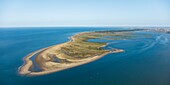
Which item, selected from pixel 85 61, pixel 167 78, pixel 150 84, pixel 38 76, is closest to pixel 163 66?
pixel 167 78

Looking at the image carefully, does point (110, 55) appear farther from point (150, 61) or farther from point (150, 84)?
point (150, 84)

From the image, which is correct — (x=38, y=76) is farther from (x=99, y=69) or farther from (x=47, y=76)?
(x=99, y=69)

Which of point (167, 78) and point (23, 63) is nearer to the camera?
point (167, 78)

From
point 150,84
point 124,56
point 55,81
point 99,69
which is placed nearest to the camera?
point 150,84

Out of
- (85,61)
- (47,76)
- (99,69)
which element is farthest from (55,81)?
(85,61)

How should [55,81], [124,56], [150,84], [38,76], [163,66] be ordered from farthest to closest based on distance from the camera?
1. [124,56]
2. [163,66]
3. [38,76]
4. [55,81]
5. [150,84]

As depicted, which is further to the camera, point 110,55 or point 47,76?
point 110,55

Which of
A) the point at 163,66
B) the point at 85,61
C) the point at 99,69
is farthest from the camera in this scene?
the point at 85,61

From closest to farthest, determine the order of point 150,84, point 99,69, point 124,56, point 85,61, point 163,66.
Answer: point 150,84
point 99,69
point 163,66
point 85,61
point 124,56
